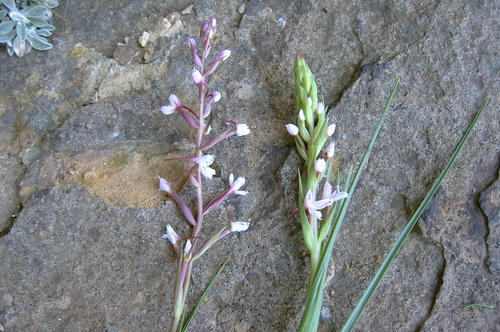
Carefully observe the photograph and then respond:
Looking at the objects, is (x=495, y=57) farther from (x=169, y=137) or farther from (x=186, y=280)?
(x=186, y=280)

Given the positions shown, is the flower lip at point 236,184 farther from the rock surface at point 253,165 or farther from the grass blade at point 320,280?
the grass blade at point 320,280

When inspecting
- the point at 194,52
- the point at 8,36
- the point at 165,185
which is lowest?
the point at 165,185

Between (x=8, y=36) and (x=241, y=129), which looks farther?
(x=8, y=36)

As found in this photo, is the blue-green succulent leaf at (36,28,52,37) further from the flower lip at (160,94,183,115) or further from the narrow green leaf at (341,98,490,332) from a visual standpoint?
the narrow green leaf at (341,98,490,332)

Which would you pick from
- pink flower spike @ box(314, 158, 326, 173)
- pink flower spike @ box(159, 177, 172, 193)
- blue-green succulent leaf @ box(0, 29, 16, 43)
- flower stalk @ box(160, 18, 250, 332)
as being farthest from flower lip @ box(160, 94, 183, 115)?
blue-green succulent leaf @ box(0, 29, 16, 43)

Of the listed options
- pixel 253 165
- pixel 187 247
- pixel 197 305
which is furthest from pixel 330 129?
pixel 197 305

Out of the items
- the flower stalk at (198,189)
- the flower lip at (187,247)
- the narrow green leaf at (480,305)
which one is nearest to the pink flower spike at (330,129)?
the flower stalk at (198,189)

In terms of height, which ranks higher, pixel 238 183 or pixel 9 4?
pixel 9 4

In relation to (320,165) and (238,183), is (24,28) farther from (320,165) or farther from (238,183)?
(320,165)
